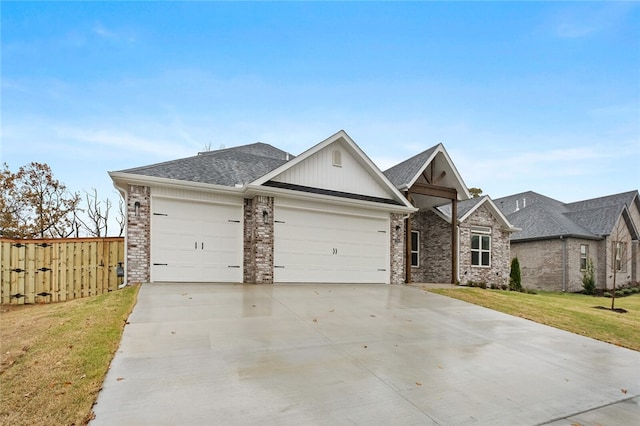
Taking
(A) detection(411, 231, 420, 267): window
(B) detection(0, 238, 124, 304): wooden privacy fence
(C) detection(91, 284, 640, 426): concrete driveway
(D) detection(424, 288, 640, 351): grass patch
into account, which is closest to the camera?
(C) detection(91, 284, 640, 426): concrete driveway

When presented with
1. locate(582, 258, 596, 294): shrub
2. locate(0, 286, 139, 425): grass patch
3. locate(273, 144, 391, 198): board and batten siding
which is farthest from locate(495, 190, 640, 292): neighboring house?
locate(0, 286, 139, 425): grass patch

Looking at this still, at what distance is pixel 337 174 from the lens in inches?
507

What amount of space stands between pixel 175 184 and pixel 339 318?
6519 mm

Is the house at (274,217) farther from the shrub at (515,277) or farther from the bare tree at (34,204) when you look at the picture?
the bare tree at (34,204)

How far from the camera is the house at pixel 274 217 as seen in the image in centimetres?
1030

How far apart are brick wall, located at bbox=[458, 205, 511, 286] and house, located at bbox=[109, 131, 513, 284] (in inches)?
53.6

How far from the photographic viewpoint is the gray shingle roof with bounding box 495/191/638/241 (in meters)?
21.0

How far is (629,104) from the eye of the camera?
47.3ft

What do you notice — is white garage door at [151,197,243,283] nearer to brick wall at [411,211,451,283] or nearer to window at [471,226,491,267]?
brick wall at [411,211,451,283]

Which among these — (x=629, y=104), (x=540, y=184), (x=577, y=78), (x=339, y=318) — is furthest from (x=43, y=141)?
(x=540, y=184)

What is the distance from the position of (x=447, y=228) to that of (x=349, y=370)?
45.0 feet

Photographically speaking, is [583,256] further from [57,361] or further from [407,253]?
[57,361]

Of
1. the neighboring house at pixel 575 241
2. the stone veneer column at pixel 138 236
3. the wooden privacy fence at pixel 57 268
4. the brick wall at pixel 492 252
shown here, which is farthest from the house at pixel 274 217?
the neighboring house at pixel 575 241

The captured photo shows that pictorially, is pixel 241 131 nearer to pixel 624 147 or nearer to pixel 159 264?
pixel 159 264
